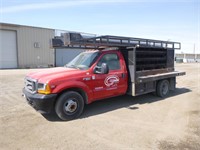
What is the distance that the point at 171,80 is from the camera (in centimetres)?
862

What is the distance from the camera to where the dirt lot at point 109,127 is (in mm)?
3955

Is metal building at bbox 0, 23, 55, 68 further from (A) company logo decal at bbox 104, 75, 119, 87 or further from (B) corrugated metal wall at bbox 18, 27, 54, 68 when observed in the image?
(A) company logo decal at bbox 104, 75, 119, 87

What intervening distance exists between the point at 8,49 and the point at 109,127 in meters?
23.3

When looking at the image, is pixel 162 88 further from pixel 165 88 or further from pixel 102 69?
pixel 102 69

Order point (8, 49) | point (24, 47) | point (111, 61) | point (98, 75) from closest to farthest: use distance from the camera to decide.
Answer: point (98, 75) → point (111, 61) → point (8, 49) → point (24, 47)

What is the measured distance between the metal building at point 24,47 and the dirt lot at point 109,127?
1822cm

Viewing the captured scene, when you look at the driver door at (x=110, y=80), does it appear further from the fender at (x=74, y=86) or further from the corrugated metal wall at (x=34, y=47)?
the corrugated metal wall at (x=34, y=47)

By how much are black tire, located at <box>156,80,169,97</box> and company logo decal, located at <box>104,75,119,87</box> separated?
2405 mm

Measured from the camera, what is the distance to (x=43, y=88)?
503 centimetres

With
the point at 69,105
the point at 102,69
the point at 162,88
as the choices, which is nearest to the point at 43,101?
the point at 69,105

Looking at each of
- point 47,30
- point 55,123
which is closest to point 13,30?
point 47,30

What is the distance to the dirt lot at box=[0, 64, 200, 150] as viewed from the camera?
3955 millimetres

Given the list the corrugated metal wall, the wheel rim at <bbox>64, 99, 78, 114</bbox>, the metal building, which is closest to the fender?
the wheel rim at <bbox>64, 99, 78, 114</bbox>

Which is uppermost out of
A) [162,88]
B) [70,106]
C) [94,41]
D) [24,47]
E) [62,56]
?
[24,47]
